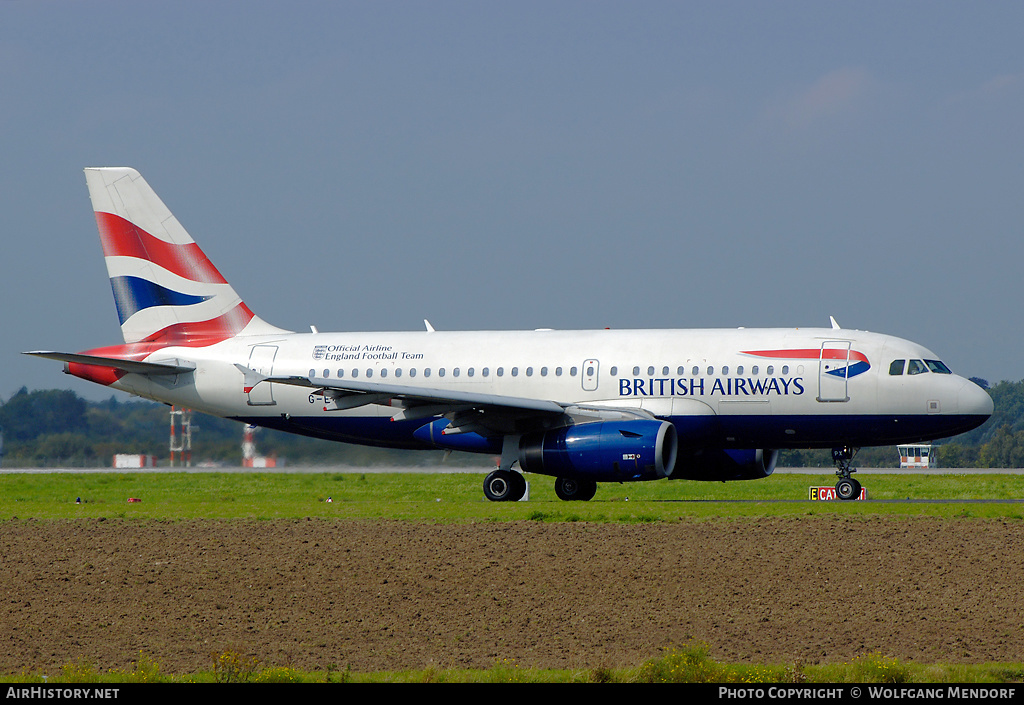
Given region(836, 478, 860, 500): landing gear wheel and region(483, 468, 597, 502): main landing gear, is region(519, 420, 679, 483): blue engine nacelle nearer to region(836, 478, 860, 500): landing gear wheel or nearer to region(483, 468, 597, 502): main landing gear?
region(483, 468, 597, 502): main landing gear

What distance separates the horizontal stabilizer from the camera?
26031 millimetres

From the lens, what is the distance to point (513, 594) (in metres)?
12.9

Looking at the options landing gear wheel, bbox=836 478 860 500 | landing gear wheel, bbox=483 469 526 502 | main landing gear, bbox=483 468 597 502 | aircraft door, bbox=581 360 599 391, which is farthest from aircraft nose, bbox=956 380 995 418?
landing gear wheel, bbox=483 469 526 502

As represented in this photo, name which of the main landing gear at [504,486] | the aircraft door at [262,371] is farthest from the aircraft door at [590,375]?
the aircraft door at [262,371]

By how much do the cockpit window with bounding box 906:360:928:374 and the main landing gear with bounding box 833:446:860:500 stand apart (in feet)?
6.92

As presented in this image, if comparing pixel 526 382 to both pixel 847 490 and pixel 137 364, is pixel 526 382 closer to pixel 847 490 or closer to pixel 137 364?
pixel 847 490

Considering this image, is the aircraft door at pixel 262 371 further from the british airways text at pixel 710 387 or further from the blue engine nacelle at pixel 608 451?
the british airways text at pixel 710 387

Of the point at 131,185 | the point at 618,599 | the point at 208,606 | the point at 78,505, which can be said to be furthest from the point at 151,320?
the point at 618,599

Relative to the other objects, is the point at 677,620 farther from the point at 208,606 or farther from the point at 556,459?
the point at 556,459

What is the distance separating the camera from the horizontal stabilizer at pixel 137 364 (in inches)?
1025

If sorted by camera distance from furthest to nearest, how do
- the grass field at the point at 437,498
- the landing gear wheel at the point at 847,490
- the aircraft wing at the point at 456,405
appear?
the landing gear wheel at the point at 847,490
the aircraft wing at the point at 456,405
the grass field at the point at 437,498

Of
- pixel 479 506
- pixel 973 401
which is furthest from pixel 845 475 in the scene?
pixel 479 506

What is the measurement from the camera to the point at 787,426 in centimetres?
2372

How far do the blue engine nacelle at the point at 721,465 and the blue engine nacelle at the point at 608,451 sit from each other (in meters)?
3.34
